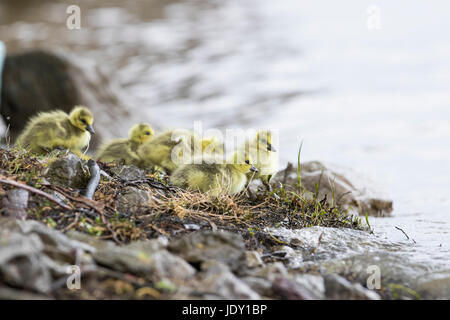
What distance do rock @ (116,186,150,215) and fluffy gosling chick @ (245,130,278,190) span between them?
129cm

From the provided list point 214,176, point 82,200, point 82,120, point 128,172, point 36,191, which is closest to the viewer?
point 36,191

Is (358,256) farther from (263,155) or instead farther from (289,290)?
(263,155)

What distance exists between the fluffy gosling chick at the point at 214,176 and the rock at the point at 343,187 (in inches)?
53.7

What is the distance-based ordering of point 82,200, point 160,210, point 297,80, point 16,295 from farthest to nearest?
1. point 297,80
2. point 160,210
3. point 82,200
4. point 16,295

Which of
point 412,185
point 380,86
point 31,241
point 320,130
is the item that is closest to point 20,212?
point 31,241

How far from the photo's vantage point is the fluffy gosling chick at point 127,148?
5547mm

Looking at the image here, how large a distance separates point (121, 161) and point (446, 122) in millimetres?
8676

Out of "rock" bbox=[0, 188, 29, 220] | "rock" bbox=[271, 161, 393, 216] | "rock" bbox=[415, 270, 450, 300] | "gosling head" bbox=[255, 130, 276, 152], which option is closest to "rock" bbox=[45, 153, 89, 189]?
"rock" bbox=[0, 188, 29, 220]

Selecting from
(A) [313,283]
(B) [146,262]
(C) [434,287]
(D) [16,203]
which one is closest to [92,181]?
(D) [16,203]

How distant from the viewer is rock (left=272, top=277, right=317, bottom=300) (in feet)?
10.2

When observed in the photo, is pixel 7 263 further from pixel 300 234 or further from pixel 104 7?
pixel 104 7

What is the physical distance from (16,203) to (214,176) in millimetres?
1732

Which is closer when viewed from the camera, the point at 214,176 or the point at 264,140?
the point at 214,176

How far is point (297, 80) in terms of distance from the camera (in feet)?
53.2
